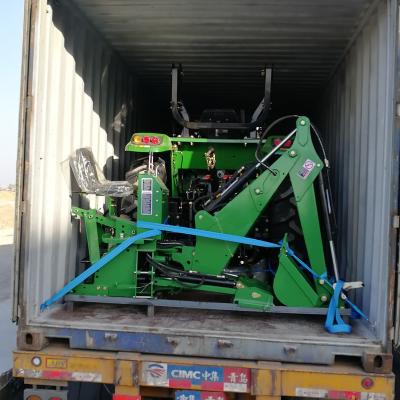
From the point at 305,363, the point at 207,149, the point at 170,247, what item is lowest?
the point at 305,363

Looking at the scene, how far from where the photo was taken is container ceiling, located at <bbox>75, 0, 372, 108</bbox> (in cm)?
369

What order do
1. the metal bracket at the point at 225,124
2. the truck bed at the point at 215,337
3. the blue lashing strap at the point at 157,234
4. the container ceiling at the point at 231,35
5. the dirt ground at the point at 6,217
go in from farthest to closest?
the dirt ground at the point at 6,217, the metal bracket at the point at 225,124, the container ceiling at the point at 231,35, the blue lashing strap at the point at 157,234, the truck bed at the point at 215,337

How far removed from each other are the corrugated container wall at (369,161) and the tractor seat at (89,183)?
1.98 m

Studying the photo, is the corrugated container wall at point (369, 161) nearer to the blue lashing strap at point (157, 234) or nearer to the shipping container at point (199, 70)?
the shipping container at point (199, 70)

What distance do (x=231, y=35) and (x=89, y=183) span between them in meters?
2.00

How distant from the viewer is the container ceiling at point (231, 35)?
3.69 metres

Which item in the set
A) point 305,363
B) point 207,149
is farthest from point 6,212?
point 305,363

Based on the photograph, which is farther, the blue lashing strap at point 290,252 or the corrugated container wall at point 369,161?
the blue lashing strap at point 290,252

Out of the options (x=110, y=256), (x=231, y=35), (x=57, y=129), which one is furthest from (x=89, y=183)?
(x=231, y=35)

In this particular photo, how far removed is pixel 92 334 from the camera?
300 cm

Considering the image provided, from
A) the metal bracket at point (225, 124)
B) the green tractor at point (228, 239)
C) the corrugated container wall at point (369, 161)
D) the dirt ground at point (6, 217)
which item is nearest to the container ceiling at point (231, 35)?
the corrugated container wall at point (369, 161)

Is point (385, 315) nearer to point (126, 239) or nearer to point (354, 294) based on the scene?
point (354, 294)

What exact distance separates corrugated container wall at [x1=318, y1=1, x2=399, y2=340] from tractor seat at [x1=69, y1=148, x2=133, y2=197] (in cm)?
198

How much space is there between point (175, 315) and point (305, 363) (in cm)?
110
